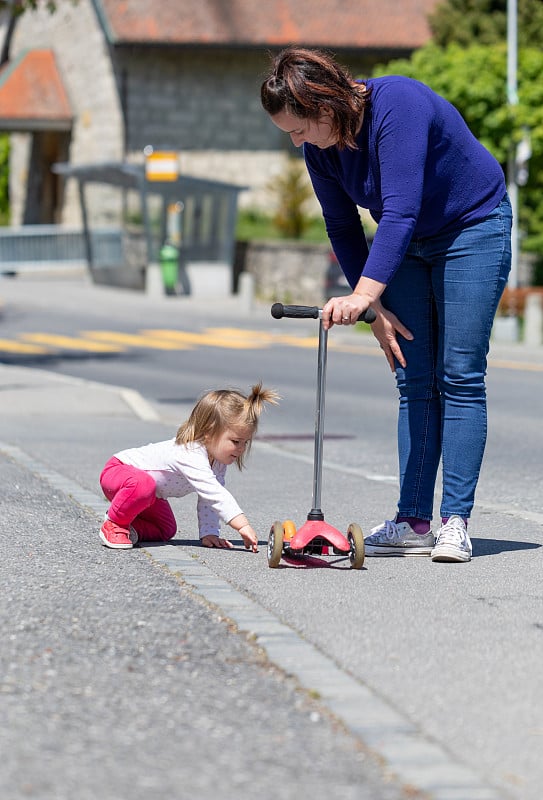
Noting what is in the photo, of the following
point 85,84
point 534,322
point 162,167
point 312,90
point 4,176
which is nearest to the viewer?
point 312,90

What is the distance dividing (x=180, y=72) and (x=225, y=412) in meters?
39.5

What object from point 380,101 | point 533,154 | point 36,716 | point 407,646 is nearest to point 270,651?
point 407,646

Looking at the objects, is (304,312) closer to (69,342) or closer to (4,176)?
(69,342)

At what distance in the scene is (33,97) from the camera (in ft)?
147

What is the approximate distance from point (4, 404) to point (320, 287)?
2098 cm

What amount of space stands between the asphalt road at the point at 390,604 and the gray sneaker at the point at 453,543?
0.05m

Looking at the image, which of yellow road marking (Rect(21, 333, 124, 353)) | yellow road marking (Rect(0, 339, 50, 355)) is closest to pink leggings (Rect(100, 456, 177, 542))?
yellow road marking (Rect(0, 339, 50, 355))

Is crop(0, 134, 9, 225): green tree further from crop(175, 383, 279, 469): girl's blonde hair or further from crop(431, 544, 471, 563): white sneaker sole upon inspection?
crop(431, 544, 471, 563): white sneaker sole

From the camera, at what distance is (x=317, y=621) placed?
4.32 metres

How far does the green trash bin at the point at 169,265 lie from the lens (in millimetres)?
33938

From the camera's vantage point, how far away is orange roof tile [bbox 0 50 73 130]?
44.2 meters

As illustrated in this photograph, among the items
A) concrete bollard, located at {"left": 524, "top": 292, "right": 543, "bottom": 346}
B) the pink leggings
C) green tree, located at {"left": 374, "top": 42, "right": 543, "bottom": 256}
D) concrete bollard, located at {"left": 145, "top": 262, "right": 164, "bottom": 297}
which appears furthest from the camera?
concrete bollard, located at {"left": 145, "top": 262, "right": 164, "bottom": 297}

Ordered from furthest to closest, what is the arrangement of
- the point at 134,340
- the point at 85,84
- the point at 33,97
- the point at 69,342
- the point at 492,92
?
the point at 33,97, the point at 85,84, the point at 492,92, the point at 134,340, the point at 69,342

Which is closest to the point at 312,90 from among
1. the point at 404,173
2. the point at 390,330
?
the point at 404,173
